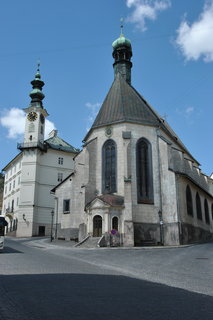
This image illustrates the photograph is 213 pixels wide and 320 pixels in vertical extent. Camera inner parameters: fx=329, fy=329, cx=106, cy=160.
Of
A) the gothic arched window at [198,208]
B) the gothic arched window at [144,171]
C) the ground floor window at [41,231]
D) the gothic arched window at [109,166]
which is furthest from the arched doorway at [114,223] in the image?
the ground floor window at [41,231]

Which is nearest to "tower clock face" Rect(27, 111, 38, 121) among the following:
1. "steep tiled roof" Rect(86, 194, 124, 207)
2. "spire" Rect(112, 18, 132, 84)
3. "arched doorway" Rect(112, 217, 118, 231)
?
"spire" Rect(112, 18, 132, 84)

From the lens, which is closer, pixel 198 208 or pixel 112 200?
pixel 112 200

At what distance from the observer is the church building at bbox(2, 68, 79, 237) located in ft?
154

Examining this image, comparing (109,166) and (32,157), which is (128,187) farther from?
(32,157)

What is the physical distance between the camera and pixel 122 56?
44188 millimetres

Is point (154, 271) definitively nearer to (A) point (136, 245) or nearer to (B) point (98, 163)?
(A) point (136, 245)

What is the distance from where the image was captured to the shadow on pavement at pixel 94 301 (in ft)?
18.2

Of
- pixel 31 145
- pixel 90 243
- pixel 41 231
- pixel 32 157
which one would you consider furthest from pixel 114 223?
pixel 31 145

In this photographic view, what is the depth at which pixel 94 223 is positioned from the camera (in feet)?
101

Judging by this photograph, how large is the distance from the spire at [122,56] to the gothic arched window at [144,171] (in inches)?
490

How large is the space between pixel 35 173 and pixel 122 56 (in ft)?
67.5

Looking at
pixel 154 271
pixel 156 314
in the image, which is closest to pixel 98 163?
pixel 154 271

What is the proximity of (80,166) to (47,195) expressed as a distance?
A: 13947 mm

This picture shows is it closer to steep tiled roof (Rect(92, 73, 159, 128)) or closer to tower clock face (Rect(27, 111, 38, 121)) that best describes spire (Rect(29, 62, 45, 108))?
tower clock face (Rect(27, 111, 38, 121))
